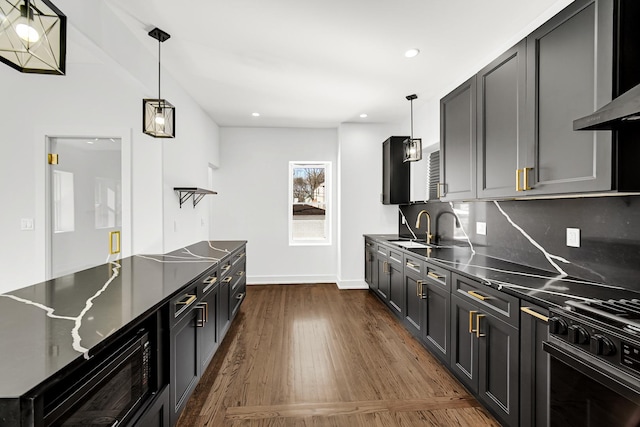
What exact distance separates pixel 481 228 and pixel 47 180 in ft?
13.9

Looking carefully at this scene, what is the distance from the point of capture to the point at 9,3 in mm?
1190

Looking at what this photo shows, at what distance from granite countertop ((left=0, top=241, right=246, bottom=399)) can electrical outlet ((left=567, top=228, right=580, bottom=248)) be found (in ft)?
7.93

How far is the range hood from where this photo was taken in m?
1.11

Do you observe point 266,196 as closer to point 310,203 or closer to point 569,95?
point 310,203

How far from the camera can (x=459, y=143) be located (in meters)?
2.64

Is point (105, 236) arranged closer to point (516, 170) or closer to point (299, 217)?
point (299, 217)

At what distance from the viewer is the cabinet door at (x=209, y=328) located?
2.23 metres

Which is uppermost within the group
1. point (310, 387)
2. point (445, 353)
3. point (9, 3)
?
point (9, 3)

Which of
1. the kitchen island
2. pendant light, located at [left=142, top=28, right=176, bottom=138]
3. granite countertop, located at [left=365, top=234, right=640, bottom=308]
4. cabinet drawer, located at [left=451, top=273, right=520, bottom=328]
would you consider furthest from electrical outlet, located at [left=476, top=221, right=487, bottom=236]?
pendant light, located at [left=142, top=28, right=176, bottom=138]

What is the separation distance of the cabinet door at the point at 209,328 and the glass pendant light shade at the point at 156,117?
135cm

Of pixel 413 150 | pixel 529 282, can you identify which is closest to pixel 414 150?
pixel 413 150

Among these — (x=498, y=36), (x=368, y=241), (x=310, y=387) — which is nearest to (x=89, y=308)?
(x=310, y=387)

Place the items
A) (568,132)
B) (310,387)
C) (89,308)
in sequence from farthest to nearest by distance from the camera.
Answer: (310,387)
(568,132)
(89,308)

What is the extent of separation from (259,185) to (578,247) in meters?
4.43
